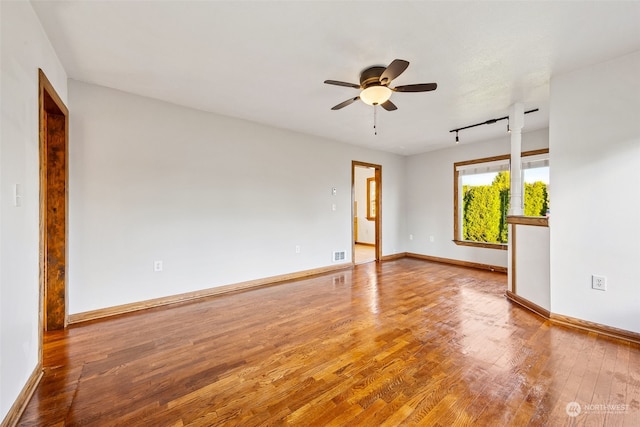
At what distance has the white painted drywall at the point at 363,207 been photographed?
27.8 feet

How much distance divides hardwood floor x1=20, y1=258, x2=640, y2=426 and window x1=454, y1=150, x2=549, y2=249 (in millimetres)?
2409

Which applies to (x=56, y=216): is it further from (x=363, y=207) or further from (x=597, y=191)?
(x=363, y=207)

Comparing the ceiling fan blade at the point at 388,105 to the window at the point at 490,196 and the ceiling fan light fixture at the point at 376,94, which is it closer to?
the ceiling fan light fixture at the point at 376,94

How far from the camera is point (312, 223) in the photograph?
471cm

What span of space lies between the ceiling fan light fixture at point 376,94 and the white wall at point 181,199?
6.70 ft

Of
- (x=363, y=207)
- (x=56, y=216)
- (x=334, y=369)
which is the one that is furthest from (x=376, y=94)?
(x=363, y=207)

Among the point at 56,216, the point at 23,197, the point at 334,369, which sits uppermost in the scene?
the point at 23,197

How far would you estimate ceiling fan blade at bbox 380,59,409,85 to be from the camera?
1968 millimetres

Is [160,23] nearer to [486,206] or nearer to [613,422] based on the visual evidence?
[613,422]

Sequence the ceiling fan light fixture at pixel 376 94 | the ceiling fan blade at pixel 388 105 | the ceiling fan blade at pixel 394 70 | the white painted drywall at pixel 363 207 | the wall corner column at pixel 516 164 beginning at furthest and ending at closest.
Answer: the white painted drywall at pixel 363 207, the wall corner column at pixel 516 164, the ceiling fan blade at pixel 388 105, the ceiling fan light fixture at pixel 376 94, the ceiling fan blade at pixel 394 70

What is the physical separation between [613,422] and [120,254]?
4.10m

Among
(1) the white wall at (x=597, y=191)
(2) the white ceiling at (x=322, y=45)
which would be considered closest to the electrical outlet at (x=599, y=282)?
(1) the white wall at (x=597, y=191)

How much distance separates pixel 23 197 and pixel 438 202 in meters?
6.07

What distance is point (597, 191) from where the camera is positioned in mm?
2449
